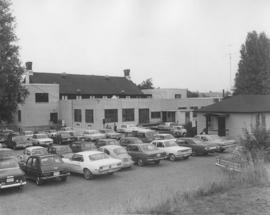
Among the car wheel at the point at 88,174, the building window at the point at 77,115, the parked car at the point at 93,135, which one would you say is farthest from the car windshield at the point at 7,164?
the building window at the point at 77,115

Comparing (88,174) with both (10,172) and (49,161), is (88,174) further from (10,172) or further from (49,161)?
(10,172)

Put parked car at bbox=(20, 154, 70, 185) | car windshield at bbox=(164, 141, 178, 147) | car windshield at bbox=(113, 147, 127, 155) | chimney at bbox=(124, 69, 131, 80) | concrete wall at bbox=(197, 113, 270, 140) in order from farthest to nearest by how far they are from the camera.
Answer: chimney at bbox=(124, 69, 131, 80), concrete wall at bbox=(197, 113, 270, 140), car windshield at bbox=(164, 141, 178, 147), car windshield at bbox=(113, 147, 127, 155), parked car at bbox=(20, 154, 70, 185)

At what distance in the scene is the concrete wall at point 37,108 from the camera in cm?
5384

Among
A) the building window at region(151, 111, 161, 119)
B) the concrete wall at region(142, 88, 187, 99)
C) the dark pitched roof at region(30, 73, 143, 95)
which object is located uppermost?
the dark pitched roof at region(30, 73, 143, 95)

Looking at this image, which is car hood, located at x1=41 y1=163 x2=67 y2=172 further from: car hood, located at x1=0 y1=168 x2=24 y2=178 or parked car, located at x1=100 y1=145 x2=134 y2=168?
parked car, located at x1=100 y1=145 x2=134 y2=168

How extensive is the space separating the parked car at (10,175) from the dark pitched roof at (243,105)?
2273 cm

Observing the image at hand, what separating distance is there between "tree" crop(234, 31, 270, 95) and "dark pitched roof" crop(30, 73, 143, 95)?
61.3ft

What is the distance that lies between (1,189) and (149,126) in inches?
1370

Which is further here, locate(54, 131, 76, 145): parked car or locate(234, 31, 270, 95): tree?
locate(234, 31, 270, 95): tree

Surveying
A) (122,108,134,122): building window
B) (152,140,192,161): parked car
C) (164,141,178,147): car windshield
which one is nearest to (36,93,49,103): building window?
(122,108,134,122): building window

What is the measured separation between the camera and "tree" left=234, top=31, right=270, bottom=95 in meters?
57.9

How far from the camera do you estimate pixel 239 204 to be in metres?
10.2

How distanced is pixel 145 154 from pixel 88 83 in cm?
4331

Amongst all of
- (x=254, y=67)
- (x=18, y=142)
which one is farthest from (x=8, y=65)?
(x=254, y=67)
